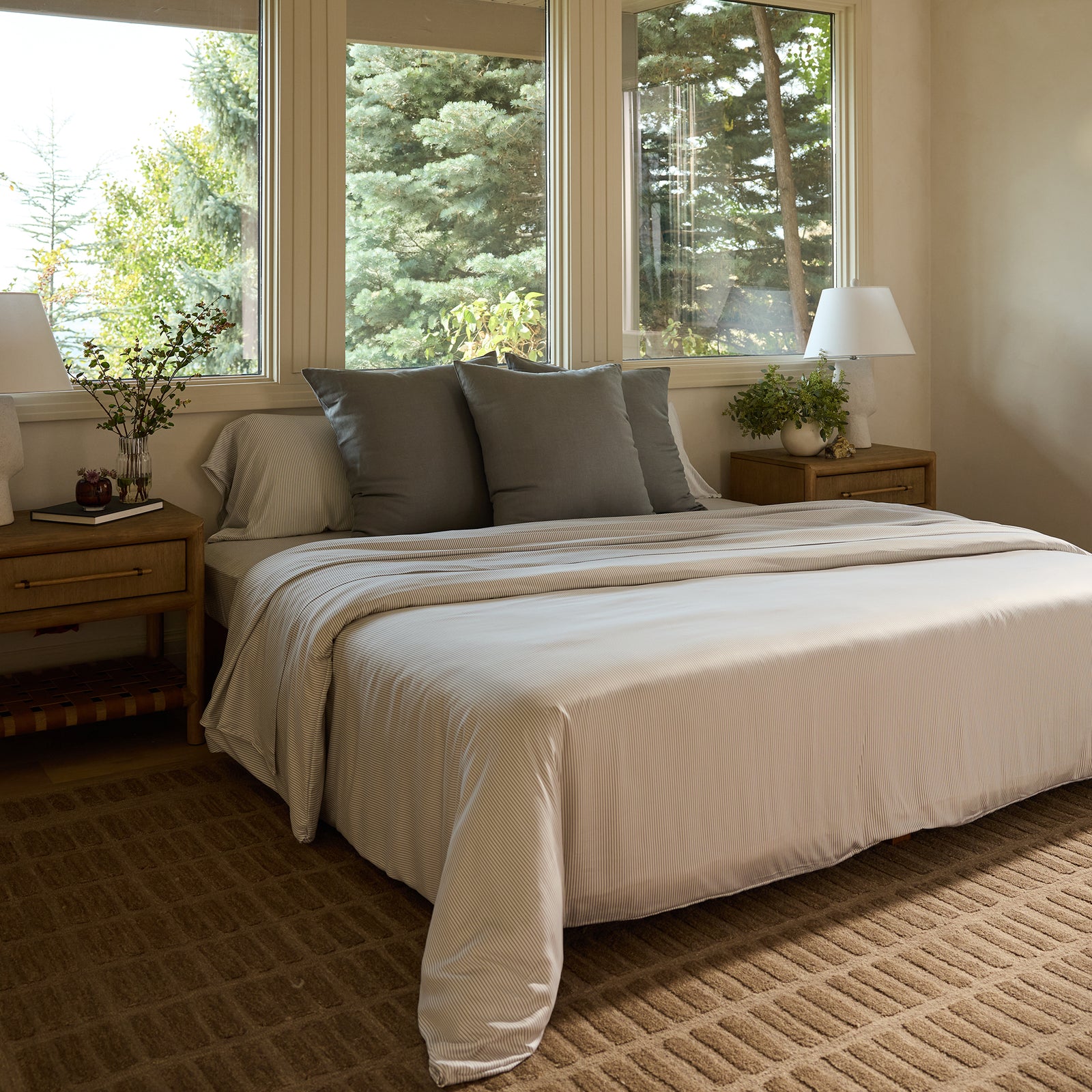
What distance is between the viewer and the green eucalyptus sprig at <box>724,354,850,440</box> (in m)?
4.33

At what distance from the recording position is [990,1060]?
1.81 meters

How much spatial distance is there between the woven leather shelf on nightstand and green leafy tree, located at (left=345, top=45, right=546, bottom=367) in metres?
1.24

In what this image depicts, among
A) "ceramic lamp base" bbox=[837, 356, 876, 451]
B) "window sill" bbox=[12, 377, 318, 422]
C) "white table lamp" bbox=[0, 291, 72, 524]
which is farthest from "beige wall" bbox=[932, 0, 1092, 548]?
"white table lamp" bbox=[0, 291, 72, 524]

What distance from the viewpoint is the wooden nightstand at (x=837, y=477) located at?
4258mm

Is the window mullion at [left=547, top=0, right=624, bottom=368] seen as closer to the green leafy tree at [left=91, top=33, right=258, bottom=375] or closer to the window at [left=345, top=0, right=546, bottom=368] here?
the window at [left=345, top=0, right=546, bottom=368]

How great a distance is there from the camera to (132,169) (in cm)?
349

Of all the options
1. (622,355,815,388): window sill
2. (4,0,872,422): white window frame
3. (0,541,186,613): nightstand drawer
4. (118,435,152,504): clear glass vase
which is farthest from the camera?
(622,355,815,388): window sill

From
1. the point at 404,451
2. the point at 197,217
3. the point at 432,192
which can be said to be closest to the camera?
the point at 404,451

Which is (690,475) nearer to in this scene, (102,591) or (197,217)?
(197,217)

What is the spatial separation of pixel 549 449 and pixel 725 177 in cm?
182

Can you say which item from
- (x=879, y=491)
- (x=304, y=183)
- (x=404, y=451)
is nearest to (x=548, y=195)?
(x=304, y=183)

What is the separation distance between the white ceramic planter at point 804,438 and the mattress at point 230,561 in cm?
179

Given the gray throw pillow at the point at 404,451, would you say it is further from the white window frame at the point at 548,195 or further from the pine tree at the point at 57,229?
the pine tree at the point at 57,229

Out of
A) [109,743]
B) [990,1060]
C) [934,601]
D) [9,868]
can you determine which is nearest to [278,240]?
[109,743]
